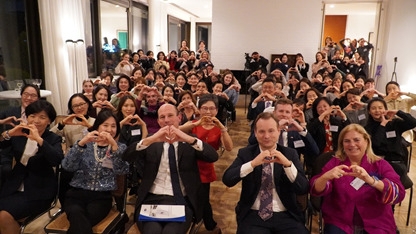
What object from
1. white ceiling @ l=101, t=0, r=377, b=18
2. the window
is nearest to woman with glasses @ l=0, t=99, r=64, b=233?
white ceiling @ l=101, t=0, r=377, b=18

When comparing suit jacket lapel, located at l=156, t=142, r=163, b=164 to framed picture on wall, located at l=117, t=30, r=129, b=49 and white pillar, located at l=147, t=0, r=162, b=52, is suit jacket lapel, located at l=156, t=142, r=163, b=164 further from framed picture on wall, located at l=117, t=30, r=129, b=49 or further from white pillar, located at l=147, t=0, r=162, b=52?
white pillar, located at l=147, t=0, r=162, b=52

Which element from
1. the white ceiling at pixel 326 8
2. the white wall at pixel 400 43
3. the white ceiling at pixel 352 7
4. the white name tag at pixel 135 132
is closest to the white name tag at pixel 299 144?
the white name tag at pixel 135 132

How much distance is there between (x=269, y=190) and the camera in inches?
81.3

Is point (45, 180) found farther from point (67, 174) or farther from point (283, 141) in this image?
point (283, 141)

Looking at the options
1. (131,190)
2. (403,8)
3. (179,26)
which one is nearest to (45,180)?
(131,190)

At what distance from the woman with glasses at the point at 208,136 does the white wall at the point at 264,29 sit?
23.6 feet

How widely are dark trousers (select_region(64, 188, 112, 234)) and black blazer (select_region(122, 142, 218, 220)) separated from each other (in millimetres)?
244

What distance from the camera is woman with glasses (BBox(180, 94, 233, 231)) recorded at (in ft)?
8.39

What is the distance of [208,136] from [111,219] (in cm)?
108

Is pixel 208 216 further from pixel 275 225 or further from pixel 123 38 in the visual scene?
pixel 123 38

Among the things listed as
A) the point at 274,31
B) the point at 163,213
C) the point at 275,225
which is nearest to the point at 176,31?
the point at 274,31

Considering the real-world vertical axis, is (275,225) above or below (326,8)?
below

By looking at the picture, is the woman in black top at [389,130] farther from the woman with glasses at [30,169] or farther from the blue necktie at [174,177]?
the woman with glasses at [30,169]

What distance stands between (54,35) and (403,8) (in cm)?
827
